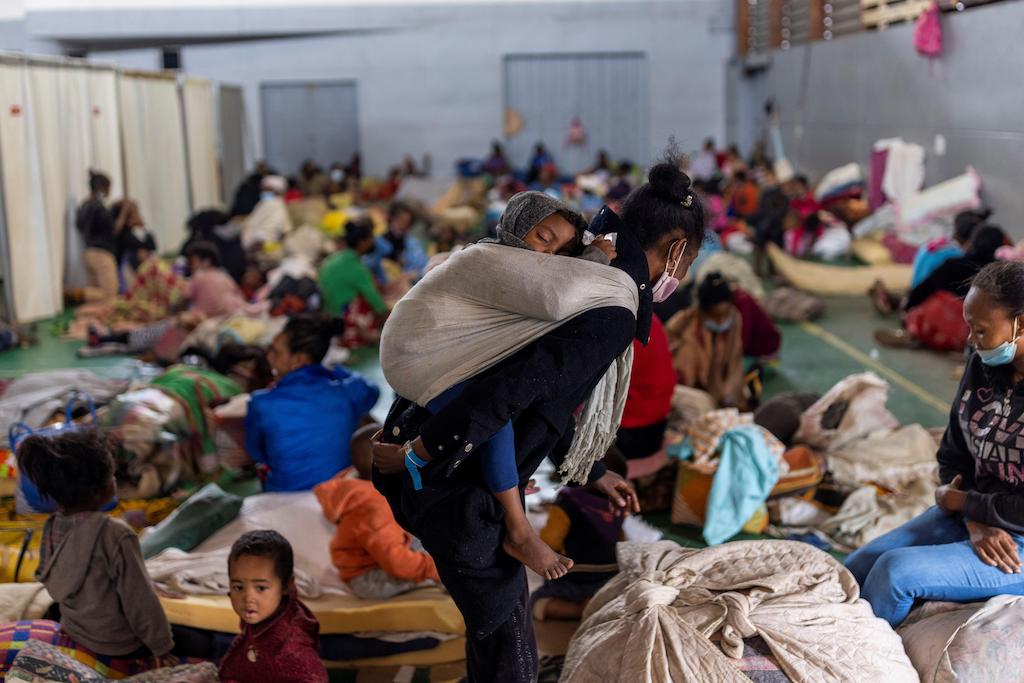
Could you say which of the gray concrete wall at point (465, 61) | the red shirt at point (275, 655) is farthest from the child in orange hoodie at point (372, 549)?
the gray concrete wall at point (465, 61)

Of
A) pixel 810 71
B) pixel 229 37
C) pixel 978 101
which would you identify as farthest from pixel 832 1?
pixel 229 37

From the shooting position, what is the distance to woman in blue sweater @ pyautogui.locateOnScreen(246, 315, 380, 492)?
177 inches

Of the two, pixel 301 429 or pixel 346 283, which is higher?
pixel 346 283

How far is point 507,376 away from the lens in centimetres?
218

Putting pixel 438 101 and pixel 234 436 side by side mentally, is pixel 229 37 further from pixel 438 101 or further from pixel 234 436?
pixel 234 436

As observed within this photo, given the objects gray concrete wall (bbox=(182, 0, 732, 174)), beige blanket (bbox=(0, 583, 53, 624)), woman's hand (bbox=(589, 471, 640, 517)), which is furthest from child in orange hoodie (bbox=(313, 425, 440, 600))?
gray concrete wall (bbox=(182, 0, 732, 174))

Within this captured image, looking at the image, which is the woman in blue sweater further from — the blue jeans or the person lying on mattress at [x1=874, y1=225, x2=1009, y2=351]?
the person lying on mattress at [x1=874, y1=225, x2=1009, y2=351]

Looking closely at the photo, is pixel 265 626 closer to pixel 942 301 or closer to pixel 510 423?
pixel 510 423

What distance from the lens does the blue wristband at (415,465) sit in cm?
230

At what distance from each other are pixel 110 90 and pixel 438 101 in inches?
389

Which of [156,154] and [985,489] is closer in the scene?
[985,489]

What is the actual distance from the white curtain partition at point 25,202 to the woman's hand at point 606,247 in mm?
8602

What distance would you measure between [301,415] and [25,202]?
6634 mm

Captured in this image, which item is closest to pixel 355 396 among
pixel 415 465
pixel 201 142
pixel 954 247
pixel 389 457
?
pixel 389 457
